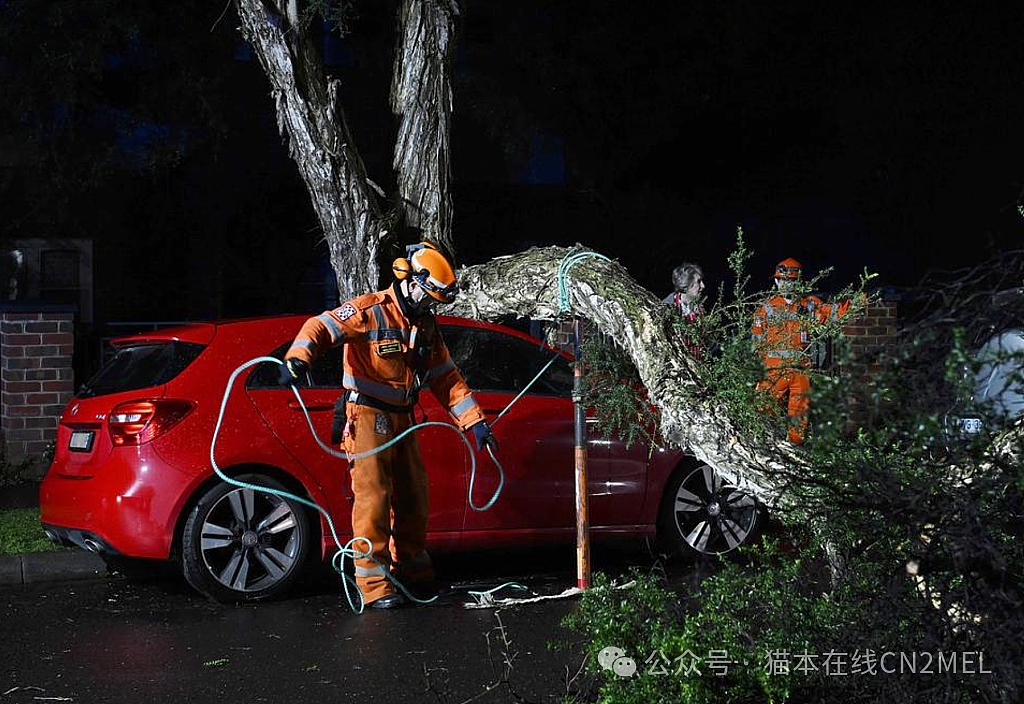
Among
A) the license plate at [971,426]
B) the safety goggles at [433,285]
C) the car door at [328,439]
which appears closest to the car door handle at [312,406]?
the car door at [328,439]

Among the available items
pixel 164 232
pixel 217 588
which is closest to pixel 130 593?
pixel 217 588

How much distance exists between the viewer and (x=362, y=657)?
241 inches

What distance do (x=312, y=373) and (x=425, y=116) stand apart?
11.5 feet

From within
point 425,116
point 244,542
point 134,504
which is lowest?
point 244,542

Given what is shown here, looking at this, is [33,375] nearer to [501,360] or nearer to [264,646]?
[501,360]

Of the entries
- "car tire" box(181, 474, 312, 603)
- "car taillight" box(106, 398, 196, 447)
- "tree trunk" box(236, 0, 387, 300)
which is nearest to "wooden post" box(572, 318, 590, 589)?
"car tire" box(181, 474, 312, 603)

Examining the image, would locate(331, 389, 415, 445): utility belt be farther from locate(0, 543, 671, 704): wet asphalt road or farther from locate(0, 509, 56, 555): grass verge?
locate(0, 509, 56, 555): grass verge

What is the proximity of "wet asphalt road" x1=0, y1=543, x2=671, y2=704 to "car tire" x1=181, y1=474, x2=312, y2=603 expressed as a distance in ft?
0.43

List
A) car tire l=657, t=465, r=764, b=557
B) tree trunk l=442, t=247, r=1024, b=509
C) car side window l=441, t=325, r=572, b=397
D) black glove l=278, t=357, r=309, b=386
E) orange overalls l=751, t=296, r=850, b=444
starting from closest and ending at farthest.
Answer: tree trunk l=442, t=247, r=1024, b=509 → orange overalls l=751, t=296, r=850, b=444 → black glove l=278, t=357, r=309, b=386 → car side window l=441, t=325, r=572, b=397 → car tire l=657, t=465, r=764, b=557

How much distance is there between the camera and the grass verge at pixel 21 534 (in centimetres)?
847

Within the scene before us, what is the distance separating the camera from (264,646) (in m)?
6.35

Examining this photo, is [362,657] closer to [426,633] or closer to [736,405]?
[426,633]

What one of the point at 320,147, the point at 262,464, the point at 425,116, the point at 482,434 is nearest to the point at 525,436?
the point at 482,434

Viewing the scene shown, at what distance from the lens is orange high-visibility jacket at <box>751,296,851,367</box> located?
→ 6.45 metres
